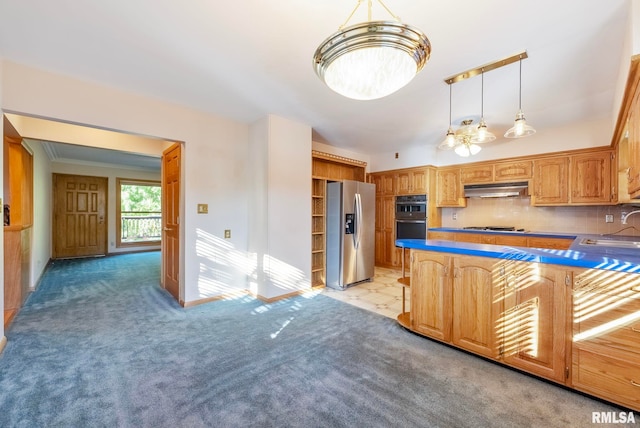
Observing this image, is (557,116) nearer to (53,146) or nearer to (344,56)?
(344,56)

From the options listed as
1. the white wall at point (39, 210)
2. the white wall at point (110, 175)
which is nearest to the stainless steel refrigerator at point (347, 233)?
the white wall at point (39, 210)

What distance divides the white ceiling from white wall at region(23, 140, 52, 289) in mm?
2761

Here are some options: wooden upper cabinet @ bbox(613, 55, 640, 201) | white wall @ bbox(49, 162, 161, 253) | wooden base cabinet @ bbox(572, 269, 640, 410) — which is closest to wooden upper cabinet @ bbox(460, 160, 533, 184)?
wooden upper cabinet @ bbox(613, 55, 640, 201)

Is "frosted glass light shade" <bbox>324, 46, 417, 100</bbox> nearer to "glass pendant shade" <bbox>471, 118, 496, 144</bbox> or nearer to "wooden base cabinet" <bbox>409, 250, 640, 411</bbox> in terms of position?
"wooden base cabinet" <bbox>409, 250, 640, 411</bbox>

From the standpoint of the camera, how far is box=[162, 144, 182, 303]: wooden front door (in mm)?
3736

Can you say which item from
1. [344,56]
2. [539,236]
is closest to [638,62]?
[344,56]

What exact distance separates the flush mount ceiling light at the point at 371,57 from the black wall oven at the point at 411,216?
422 cm

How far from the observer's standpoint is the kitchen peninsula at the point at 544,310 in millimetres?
1648

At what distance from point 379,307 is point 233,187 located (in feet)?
8.52

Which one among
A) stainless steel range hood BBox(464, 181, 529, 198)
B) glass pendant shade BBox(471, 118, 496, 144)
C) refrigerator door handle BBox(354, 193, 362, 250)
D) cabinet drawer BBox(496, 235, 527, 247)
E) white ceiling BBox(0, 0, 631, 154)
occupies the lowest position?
cabinet drawer BBox(496, 235, 527, 247)

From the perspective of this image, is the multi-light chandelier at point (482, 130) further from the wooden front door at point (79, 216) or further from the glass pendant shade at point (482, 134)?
the wooden front door at point (79, 216)

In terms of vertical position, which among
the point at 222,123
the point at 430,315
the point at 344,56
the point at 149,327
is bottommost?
the point at 149,327

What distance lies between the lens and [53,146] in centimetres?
521

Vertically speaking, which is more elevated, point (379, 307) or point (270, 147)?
point (270, 147)
